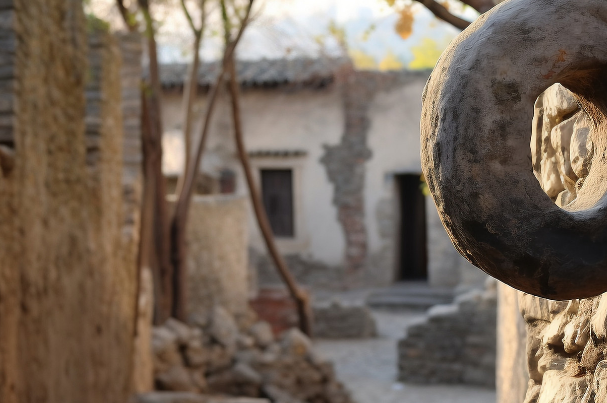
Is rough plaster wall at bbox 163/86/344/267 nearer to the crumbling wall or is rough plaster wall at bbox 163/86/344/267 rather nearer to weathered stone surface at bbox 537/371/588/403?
the crumbling wall

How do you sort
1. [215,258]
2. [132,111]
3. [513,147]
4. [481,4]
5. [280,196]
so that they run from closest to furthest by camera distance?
1. [513,147]
2. [481,4]
3. [132,111]
4. [215,258]
5. [280,196]

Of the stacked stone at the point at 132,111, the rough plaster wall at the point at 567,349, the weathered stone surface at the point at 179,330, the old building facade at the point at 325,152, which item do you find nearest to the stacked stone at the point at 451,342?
the weathered stone surface at the point at 179,330

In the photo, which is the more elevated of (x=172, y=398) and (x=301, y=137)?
(x=301, y=137)

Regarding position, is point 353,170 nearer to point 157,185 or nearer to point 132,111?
point 157,185

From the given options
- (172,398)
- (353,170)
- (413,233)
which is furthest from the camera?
(413,233)

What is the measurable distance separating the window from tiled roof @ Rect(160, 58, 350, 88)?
174cm

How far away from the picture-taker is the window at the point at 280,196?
14227mm

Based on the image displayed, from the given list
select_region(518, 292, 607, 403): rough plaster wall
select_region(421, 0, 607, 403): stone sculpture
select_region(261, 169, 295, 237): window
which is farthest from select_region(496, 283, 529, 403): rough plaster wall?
select_region(261, 169, 295, 237): window

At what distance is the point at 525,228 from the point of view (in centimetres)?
86

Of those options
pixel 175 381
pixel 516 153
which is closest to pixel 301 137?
pixel 175 381

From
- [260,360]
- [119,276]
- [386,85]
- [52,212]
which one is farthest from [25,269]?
[386,85]

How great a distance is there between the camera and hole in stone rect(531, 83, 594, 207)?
4.05ft

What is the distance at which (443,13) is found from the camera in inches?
104

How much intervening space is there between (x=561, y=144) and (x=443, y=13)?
1391 mm
